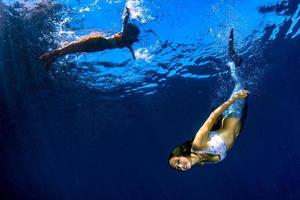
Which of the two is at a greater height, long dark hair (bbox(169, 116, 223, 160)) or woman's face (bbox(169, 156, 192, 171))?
long dark hair (bbox(169, 116, 223, 160))

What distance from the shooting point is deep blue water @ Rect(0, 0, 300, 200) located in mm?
14477

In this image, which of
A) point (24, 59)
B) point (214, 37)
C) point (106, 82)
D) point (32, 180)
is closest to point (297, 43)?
point (214, 37)

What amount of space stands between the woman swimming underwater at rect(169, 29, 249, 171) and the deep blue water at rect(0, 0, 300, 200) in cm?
795

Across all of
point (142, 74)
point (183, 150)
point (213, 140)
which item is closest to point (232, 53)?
point (213, 140)

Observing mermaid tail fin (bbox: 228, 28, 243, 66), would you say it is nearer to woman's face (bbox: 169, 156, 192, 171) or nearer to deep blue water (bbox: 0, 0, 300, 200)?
woman's face (bbox: 169, 156, 192, 171)

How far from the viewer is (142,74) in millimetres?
22562

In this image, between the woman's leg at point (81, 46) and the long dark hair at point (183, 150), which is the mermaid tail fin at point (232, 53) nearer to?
the woman's leg at point (81, 46)

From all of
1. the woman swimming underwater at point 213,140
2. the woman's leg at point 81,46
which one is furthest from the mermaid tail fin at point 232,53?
the woman's leg at point 81,46

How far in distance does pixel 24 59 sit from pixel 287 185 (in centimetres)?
3803

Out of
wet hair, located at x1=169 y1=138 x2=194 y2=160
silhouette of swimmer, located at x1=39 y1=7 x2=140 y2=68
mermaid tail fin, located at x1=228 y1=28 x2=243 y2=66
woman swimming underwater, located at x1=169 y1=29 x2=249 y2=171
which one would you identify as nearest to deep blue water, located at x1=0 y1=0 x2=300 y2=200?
silhouette of swimmer, located at x1=39 y1=7 x2=140 y2=68

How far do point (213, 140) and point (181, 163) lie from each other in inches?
38.4

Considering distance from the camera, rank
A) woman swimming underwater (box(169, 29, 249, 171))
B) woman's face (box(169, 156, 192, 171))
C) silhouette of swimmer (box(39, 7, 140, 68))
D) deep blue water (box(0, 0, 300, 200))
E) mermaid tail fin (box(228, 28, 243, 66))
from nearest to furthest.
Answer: woman's face (box(169, 156, 192, 171))
woman swimming underwater (box(169, 29, 249, 171))
mermaid tail fin (box(228, 28, 243, 66))
silhouette of swimmer (box(39, 7, 140, 68))
deep blue water (box(0, 0, 300, 200))

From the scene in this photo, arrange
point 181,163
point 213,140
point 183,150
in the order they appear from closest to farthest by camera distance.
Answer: point 181,163 < point 183,150 < point 213,140

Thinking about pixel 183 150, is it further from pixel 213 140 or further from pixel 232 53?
pixel 232 53
